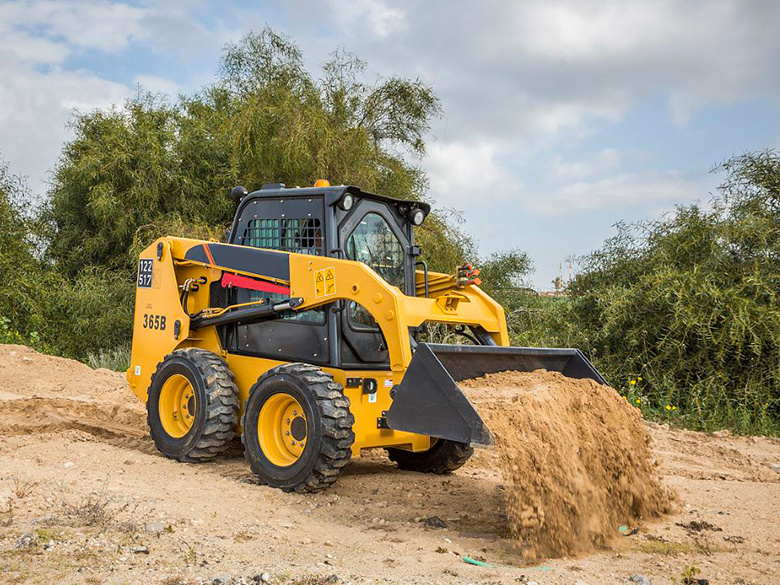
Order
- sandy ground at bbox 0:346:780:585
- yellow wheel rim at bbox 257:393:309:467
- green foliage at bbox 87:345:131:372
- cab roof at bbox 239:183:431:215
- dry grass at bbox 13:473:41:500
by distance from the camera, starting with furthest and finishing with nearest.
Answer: green foliage at bbox 87:345:131:372
cab roof at bbox 239:183:431:215
yellow wheel rim at bbox 257:393:309:467
dry grass at bbox 13:473:41:500
sandy ground at bbox 0:346:780:585

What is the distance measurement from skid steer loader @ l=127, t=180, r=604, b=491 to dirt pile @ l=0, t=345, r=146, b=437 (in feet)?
3.34

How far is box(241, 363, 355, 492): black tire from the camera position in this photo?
5.60 m

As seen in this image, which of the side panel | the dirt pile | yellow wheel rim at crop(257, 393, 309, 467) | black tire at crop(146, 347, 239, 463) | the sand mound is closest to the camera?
the sand mound

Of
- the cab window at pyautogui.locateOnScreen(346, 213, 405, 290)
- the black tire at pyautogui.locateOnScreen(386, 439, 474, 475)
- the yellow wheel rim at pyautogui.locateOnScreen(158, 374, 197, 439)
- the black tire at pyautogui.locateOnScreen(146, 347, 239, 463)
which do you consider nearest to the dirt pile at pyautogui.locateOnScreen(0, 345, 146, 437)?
the yellow wheel rim at pyautogui.locateOnScreen(158, 374, 197, 439)

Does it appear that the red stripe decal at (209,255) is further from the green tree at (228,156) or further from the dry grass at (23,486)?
the green tree at (228,156)

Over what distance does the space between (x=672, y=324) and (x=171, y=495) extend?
6724mm

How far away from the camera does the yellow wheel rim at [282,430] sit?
234 inches

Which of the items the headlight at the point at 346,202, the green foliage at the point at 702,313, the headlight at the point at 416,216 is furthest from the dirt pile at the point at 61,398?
the green foliage at the point at 702,313

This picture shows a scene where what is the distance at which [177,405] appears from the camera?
7078 millimetres

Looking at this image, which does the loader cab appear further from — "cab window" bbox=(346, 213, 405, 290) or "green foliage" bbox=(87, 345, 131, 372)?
"green foliage" bbox=(87, 345, 131, 372)

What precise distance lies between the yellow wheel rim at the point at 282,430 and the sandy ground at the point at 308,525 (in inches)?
11.0

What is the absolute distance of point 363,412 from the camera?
608 centimetres

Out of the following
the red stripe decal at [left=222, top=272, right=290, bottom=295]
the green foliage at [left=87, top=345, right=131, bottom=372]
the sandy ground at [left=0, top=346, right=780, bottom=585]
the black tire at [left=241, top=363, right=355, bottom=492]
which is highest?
the red stripe decal at [left=222, top=272, right=290, bottom=295]

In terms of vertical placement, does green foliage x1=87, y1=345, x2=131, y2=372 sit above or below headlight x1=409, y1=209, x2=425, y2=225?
below
